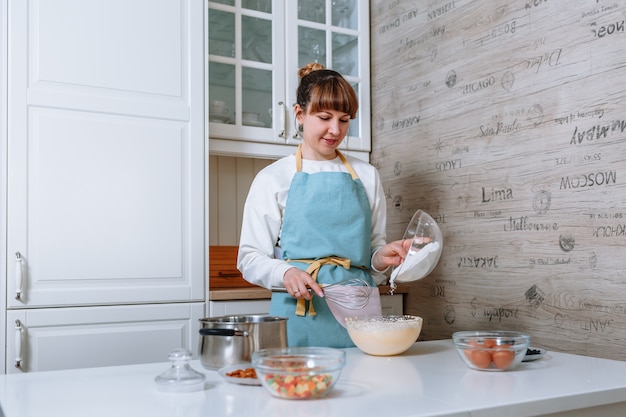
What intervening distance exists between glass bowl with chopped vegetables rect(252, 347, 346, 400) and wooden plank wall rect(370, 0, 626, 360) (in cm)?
108

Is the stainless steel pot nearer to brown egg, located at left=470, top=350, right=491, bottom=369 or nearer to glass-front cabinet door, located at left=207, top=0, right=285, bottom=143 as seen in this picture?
brown egg, located at left=470, top=350, right=491, bottom=369

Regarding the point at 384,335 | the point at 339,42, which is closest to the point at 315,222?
the point at 384,335

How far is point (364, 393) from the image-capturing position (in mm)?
1085

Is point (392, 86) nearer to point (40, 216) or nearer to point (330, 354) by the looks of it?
point (40, 216)

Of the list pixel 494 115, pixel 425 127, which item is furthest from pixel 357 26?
pixel 494 115

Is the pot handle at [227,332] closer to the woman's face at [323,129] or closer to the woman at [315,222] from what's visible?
the woman at [315,222]

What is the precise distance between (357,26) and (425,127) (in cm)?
64

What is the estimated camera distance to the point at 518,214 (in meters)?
2.12

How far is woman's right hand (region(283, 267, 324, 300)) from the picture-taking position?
1.59 m

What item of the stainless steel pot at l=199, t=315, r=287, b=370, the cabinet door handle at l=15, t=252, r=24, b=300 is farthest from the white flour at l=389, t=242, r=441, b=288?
the cabinet door handle at l=15, t=252, r=24, b=300

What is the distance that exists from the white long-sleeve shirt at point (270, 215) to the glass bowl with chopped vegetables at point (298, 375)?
640mm

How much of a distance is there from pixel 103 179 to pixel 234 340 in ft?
3.77

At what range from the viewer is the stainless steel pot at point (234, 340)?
1230mm

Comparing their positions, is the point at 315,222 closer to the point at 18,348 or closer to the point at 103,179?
the point at 103,179
